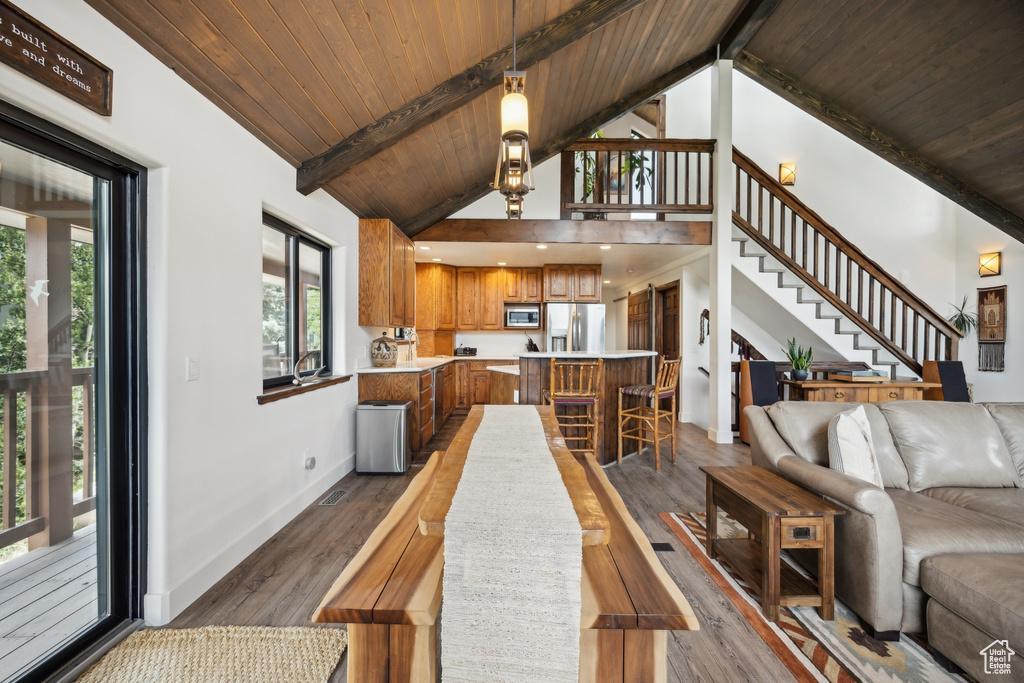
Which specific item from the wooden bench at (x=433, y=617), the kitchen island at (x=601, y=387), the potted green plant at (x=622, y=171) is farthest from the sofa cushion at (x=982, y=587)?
the potted green plant at (x=622, y=171)

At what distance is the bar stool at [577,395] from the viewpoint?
3893mm

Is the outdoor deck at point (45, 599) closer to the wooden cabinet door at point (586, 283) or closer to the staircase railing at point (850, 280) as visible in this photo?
the wooden cabinet door at point (586, 283)

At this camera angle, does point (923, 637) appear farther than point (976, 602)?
Yes

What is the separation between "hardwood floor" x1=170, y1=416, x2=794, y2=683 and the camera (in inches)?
63.5

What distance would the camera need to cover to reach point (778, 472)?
229cm

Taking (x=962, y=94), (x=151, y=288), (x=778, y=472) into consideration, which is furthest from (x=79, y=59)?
(x=962, y=94)

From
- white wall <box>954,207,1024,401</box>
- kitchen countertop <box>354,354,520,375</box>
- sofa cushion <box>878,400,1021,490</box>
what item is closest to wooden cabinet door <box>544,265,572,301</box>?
kitchen countertop <box>354,354,520,375</box>

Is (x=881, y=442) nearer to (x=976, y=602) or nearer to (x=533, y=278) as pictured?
(x=976, y=602)

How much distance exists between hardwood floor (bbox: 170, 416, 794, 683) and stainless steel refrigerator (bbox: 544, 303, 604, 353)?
2767mm

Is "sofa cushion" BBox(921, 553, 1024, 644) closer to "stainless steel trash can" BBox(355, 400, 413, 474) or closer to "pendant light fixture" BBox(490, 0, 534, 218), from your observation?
"pendant light fixture" BBox(490, 0, 534, 218)

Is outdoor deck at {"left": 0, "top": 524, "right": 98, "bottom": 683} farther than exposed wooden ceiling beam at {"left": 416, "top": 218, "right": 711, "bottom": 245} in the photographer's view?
No

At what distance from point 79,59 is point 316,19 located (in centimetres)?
97

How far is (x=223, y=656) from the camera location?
1.61 meters

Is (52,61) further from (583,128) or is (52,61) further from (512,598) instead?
(583,128)
